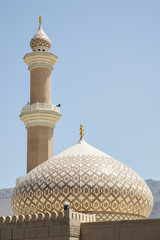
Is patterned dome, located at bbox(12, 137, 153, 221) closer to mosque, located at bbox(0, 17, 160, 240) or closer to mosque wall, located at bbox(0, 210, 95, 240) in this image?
mosque, located at bbox(0, 17, 160, 240)

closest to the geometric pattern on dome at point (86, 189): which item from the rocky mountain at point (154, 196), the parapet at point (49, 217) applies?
the parapet at point (49, 217)

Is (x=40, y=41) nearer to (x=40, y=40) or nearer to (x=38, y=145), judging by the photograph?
(x=40, y=40)

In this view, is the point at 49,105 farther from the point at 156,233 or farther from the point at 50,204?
the point at 156,233

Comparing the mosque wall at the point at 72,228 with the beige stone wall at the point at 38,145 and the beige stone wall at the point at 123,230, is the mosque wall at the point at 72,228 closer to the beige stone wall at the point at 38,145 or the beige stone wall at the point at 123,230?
the beige stone wall at the point at 123,230

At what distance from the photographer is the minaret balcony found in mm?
23547

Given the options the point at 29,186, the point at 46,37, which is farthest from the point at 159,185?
the point at 29,186

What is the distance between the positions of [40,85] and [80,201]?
907 centimetres

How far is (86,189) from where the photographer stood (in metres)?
16.2

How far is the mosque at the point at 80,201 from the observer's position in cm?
1388

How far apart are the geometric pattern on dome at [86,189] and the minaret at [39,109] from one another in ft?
20.5

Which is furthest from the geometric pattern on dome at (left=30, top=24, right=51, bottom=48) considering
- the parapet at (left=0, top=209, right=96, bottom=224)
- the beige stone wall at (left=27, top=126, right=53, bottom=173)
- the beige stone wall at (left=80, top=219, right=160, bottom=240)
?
the beige stone wall at (left=80, top=219, right=160, bottom=240)

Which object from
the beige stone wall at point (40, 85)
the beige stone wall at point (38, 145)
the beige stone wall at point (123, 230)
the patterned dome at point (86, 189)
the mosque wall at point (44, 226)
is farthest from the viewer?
the beige stone wall at point (40, 85)

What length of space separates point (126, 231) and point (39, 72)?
11.8 meters

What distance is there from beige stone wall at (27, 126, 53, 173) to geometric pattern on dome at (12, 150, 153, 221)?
612cm
